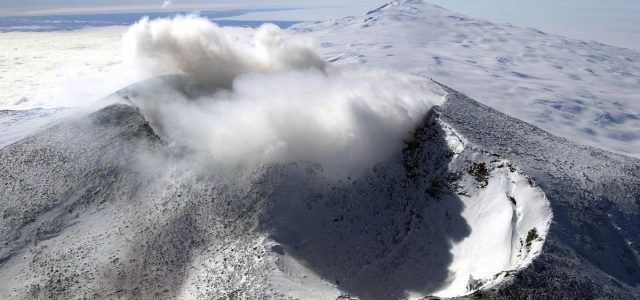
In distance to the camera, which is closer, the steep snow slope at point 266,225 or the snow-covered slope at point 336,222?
the snow-covered slope at point 336,222

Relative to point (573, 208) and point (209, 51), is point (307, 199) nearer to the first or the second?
point (573, 208)

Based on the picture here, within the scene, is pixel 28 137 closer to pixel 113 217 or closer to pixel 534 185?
pixel 113 217

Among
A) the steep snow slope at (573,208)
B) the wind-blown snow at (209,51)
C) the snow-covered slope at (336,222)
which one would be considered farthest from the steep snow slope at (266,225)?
the wind-blown snow at (209,51)

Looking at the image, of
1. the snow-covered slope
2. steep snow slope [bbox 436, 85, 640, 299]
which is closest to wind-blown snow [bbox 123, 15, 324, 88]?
the snow-covered slope

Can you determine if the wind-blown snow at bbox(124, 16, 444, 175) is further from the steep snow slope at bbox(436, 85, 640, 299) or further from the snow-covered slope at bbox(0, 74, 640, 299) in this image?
the steep snow slope at bbox(436, 85, 640, 299)

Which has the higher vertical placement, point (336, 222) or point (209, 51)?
point (209, 51)

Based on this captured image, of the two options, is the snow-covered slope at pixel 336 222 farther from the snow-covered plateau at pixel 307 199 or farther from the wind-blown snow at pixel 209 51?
the wind-blown snow at pixel 209 51

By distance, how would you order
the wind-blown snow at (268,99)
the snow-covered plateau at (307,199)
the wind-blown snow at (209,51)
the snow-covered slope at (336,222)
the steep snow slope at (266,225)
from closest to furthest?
the snow-covered slope at (336,222)
the snow-covered plateau at (307,199)
the steep snow slope at (266,225)
the wind-blown snow at (268,99)
the wind-blown snow at (209,51)

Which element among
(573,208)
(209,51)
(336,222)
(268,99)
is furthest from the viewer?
(209,51)

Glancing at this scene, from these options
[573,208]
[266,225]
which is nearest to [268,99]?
[266,225]
